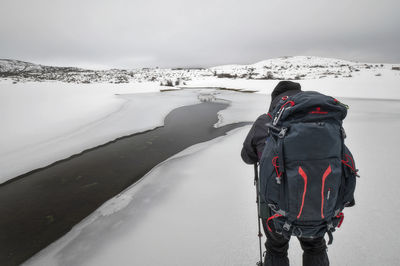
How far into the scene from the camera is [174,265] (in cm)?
217

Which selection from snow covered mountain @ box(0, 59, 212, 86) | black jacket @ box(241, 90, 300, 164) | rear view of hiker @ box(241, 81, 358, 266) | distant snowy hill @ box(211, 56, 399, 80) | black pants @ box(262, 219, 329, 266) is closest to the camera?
rear view of hiker @ box(241, 81, 358, 266)

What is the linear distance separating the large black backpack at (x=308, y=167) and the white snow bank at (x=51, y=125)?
18.5 ft

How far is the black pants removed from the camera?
5.04 ft

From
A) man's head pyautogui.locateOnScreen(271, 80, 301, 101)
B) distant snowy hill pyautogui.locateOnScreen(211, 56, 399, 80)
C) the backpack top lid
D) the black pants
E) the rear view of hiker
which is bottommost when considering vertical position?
the black pants

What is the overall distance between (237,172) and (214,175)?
1.67 feet

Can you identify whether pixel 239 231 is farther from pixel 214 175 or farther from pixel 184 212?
pixel 214 175

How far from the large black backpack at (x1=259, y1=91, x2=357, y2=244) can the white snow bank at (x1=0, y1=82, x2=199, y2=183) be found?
5.64m

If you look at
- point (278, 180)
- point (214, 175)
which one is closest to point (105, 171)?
point (214, 175)

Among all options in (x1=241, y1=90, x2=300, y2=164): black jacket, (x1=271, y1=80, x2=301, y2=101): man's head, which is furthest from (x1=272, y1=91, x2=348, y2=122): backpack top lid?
(x1=271, y1=80, x2=301, y2=101): man's head

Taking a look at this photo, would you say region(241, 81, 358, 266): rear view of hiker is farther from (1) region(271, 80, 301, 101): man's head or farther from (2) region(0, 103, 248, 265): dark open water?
(2) region(0, 103, 248, 265): dark open water

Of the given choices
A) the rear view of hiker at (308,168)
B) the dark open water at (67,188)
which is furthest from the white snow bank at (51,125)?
the rear view of hiker at (308,168)

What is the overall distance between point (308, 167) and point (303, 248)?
0.81 meters

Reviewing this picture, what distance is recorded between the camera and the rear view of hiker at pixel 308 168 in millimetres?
1247

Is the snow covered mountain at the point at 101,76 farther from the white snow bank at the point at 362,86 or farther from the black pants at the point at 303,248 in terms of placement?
the black pants at the point at 303,248
